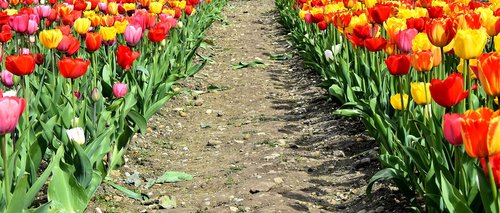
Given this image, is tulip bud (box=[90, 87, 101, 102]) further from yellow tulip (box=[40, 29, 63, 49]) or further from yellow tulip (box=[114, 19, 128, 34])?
yellow tulip (box=[114, 19, 128, 34])

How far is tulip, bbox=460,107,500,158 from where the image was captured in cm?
168

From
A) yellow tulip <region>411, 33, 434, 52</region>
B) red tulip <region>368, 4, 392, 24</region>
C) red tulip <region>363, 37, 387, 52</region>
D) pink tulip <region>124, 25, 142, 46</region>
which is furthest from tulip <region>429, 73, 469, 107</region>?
pink tulip <region>124, 25, 142, 46</region>

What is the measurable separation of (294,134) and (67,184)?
254 centimetres

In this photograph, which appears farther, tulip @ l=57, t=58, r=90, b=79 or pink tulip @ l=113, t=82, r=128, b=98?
pink tulip @ l=113, t=82, r=128, b=98

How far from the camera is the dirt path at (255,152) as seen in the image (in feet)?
12.3

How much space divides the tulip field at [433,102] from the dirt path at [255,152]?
27 cm

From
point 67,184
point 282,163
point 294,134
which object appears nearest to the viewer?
point 67,184

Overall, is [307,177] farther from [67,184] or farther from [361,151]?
[67,184]

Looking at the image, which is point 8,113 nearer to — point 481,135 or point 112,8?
point 481,135

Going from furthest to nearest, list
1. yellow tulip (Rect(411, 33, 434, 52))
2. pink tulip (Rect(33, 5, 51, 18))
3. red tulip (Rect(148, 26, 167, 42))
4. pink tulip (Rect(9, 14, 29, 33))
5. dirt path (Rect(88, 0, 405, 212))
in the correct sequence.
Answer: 1. pink tulip (Rect(33, 5, 51, 18))
2. red tulip (Rect(148, 26, 167, 42))
3. pink tulip (Rect(9, 14, 29, 33))
4. dirt path (Rect(88, 0, 405, 212))
5. yellow tulip (Rect(411, 33, 434, 52))

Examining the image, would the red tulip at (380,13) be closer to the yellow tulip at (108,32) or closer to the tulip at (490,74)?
the yellow tulip at (108,32)

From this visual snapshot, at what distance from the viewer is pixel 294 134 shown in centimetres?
529

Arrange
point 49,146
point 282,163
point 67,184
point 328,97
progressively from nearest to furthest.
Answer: point 67,184
point 49,146
point 282,163
point 328,97

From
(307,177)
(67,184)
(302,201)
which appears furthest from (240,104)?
(67,184)
